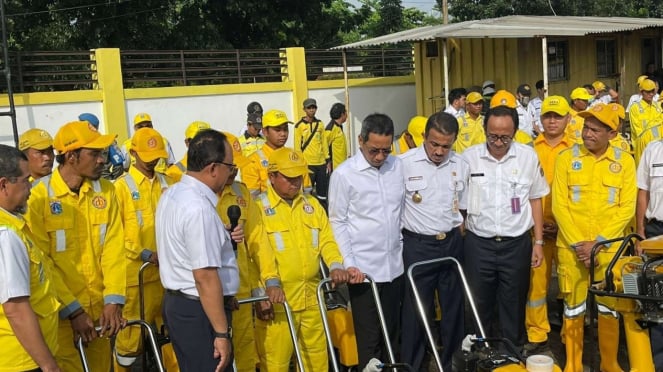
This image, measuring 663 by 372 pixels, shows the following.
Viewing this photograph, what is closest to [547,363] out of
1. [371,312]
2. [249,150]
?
[371,312]

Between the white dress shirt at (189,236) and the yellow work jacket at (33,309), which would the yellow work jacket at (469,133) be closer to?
the white dress shirt at (189,236)

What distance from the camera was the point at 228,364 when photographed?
131 inches

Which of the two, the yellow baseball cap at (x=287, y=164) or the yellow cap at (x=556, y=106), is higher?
the yellow cap at (x=556, y=106)

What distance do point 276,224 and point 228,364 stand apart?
3.56ft

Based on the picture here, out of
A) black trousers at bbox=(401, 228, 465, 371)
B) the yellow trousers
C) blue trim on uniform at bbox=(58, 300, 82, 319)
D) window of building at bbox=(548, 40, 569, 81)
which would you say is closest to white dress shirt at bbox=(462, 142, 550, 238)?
black trousers at bbox=(401, 228, 465, 371)

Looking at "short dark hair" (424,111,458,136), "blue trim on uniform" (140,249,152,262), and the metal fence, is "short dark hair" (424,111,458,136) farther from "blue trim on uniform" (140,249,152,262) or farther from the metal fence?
the metal fence

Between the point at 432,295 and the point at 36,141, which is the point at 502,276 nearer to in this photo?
the point at 432,295

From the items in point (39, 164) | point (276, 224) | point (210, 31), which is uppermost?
point (210, 31)

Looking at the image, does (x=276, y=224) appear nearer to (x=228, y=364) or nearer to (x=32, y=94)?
(x=228, y=364)

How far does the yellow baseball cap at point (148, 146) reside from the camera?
484cm

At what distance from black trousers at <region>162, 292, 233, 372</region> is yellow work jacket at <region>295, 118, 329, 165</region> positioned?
22.1ft

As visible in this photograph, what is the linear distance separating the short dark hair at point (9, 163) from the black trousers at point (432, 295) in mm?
2558

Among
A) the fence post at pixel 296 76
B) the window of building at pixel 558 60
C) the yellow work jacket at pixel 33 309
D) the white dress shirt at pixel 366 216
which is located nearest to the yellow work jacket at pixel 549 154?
the white dress shirt at pixel 366 216

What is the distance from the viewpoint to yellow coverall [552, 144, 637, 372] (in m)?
4.59
